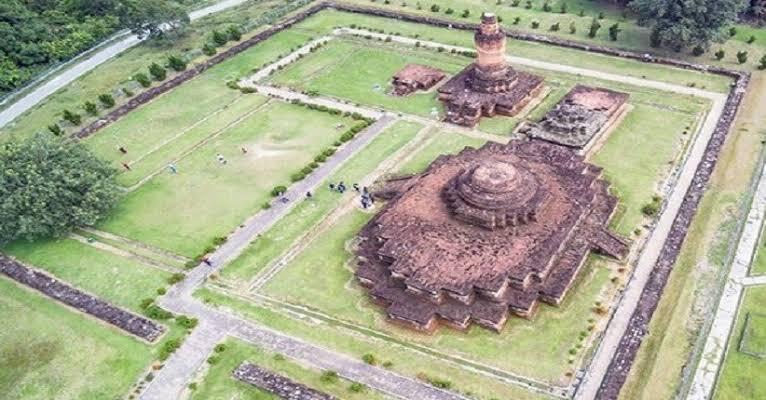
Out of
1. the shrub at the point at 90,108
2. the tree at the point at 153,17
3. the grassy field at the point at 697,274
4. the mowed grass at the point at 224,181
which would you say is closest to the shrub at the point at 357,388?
the grassy field at the point at 697,274

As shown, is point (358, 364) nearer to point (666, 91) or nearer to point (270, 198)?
point (270, 198)

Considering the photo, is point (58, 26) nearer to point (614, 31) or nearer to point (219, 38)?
point (219, 38)

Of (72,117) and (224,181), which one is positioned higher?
(72,117)

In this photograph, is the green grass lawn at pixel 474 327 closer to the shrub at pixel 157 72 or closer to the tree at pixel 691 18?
the tree at pixel 691 18

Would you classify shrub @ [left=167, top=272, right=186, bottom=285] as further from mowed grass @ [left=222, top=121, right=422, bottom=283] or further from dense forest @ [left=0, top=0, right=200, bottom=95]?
dense forest @ [left=0, top=0, right=200, bottom=95]

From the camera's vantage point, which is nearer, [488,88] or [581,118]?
[581,118]

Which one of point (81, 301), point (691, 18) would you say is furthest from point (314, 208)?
point (691, 18)
